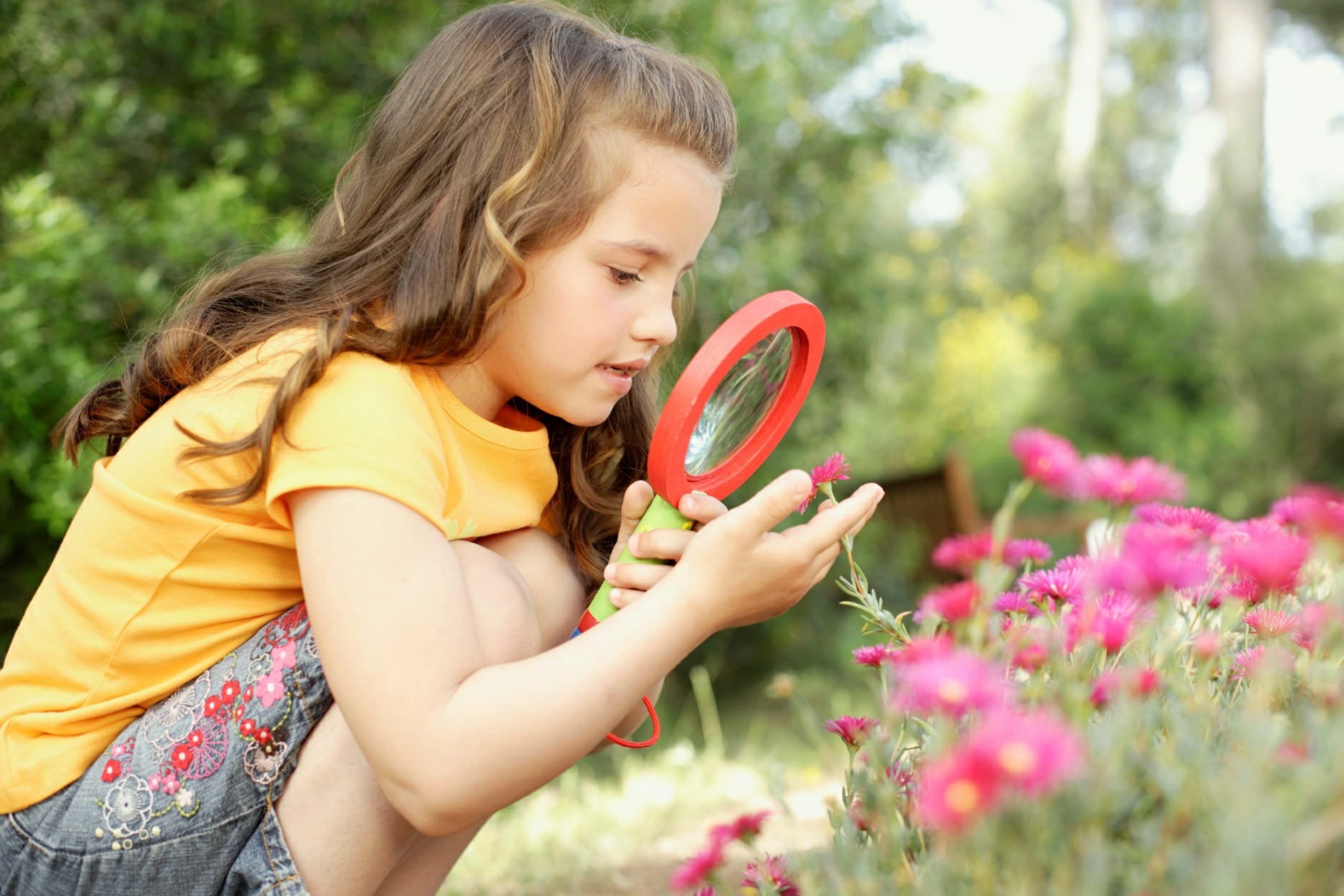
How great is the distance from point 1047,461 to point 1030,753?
0.46 metres

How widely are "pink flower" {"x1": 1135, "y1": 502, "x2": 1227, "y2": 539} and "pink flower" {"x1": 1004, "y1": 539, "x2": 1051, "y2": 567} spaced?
11cm

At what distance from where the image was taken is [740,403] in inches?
62.0

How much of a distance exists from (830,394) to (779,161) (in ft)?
3.08

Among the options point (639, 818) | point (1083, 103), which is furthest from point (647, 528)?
point (1083, 103)

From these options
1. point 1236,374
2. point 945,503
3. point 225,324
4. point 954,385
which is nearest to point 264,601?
point 225,324

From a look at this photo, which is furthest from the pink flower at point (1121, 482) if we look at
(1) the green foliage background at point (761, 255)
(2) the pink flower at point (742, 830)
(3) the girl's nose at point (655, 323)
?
(1) the green foliage background at point (761, 255)

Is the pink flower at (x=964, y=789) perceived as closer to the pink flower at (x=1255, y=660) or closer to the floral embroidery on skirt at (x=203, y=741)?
the pink flower at (x=1255, y=660)

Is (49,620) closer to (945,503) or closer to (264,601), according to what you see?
(264,601)

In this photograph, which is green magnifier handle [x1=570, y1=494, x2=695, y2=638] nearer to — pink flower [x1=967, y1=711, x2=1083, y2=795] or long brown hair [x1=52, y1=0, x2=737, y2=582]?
long brown hair [x1=52, y1=0, x2=737, y2=582]

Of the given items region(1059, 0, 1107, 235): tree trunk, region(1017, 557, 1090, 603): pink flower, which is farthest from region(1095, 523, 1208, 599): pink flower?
region(1059, 0, 1107, 235): tree trunk

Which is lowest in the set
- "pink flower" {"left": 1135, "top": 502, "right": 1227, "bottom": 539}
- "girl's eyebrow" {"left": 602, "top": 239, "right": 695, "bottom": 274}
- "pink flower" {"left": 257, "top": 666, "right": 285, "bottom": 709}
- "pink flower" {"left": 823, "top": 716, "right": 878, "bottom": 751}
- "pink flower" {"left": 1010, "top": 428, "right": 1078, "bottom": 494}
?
"pink flower" {"left": 257, "top": 666, "right": 285, "bottom": 709}

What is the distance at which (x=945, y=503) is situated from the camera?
222 inches

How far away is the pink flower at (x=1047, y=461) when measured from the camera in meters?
0.99

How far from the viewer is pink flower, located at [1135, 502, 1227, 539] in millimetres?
1125
